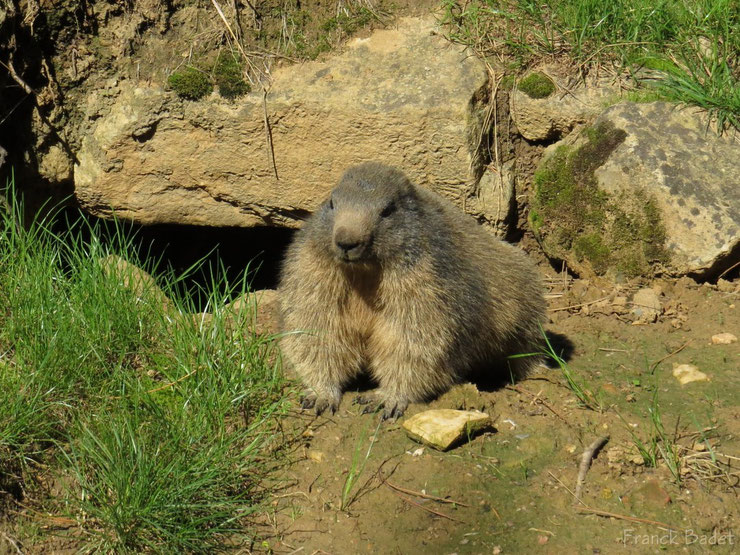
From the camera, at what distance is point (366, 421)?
5.00 metres

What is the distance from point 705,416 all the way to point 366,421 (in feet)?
7.03

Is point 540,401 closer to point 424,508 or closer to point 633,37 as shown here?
point 424,508

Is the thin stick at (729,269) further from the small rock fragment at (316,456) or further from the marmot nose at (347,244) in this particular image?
the small rock fragment at (316,456)

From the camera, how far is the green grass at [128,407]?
3.88m

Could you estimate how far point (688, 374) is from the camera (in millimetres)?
5469

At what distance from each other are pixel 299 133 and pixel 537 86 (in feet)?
6.85

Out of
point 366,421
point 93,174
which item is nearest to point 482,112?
point 366,421

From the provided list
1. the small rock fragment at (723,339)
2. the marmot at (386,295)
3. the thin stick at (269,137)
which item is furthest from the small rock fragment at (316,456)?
the small rock fragment at (723,339)

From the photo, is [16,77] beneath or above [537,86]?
above

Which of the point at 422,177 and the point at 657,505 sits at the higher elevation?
the point at 422,177

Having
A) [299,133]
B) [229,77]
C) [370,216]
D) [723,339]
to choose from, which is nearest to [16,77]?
[229,77]

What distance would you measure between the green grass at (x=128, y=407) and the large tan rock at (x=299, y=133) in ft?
5.52

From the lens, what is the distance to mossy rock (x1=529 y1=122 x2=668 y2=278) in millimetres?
6422

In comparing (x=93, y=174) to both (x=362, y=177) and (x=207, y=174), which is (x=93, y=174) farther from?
(x=362, y=177)
